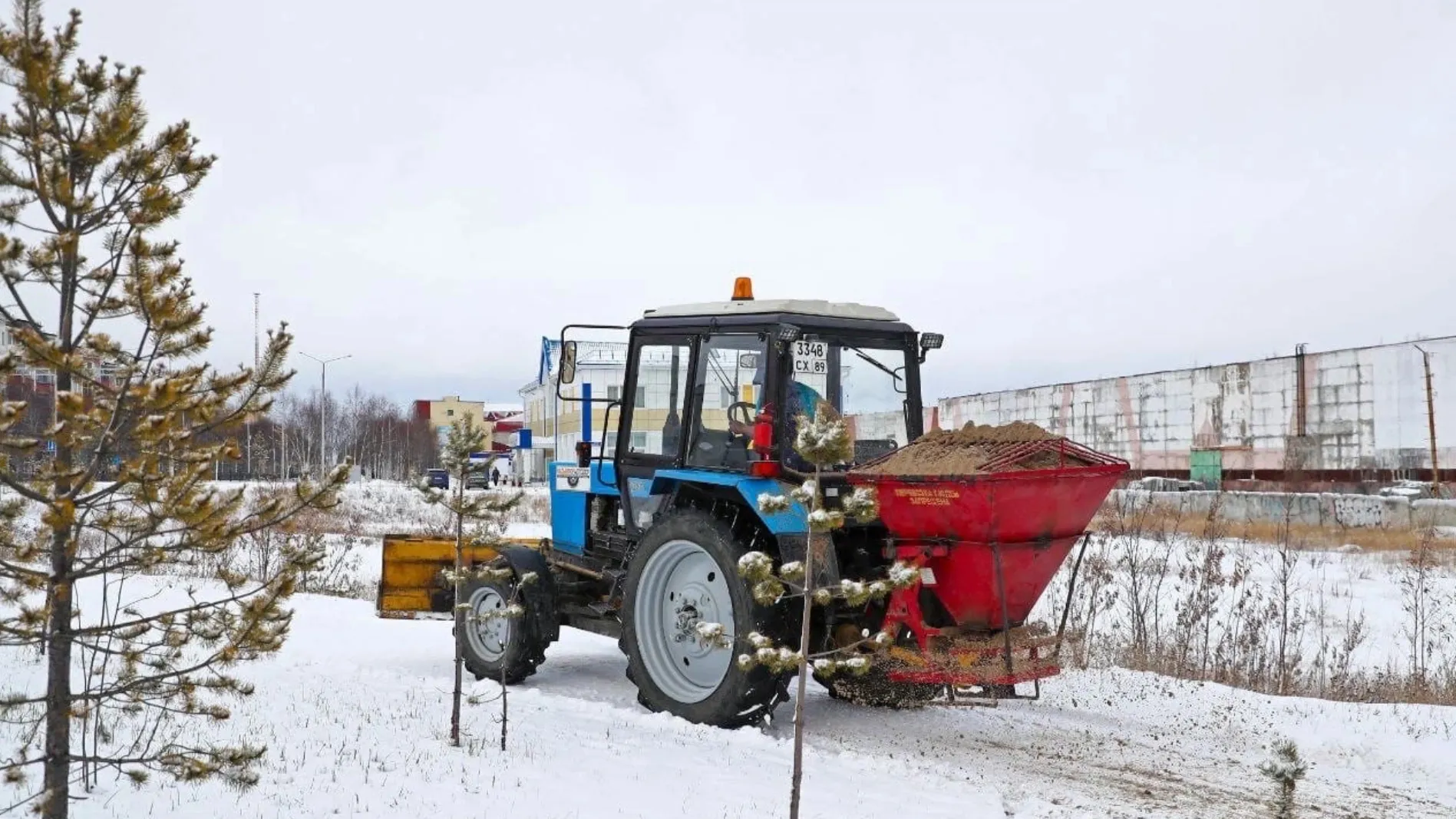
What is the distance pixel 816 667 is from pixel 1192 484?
2919 cm

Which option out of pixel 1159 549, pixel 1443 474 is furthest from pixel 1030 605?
pixel 1443 474

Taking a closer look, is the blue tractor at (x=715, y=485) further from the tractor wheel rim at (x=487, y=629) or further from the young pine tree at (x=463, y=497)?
the young pine tree at (x=463, y=497)

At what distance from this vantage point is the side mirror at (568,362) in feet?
25.9

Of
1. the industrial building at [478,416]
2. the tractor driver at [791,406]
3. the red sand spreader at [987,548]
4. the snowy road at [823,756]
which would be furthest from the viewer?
the industrial building at [478,416]

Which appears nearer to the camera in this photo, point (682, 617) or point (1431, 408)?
point (682, 617)

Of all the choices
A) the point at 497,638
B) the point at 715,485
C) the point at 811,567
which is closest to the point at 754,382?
the point at 715,485

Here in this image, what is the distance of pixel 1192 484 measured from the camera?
30828mm

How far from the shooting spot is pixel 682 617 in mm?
7586

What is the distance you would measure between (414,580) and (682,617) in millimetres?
2771

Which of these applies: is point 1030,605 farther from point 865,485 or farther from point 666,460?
point 666,460

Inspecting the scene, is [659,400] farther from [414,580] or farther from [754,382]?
[414,580]

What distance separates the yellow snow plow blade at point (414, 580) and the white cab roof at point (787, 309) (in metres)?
2.66

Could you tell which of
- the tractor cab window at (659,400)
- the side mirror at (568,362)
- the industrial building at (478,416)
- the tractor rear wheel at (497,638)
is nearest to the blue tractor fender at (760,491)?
the tractor cab window at (659,400)

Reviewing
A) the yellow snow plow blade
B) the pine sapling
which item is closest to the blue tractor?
the yellow snow plow blade
